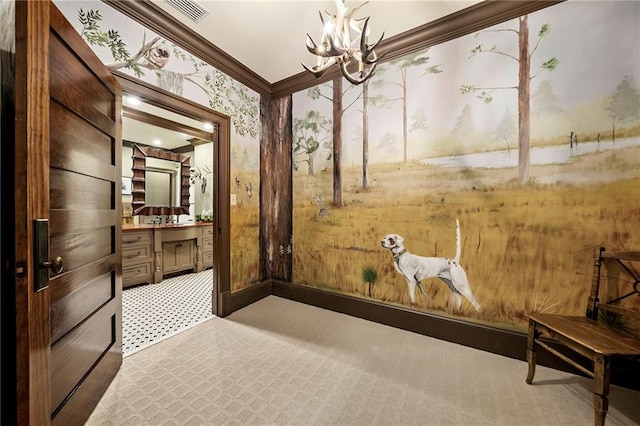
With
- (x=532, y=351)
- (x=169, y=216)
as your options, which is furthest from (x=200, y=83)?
(x=532, y=351)

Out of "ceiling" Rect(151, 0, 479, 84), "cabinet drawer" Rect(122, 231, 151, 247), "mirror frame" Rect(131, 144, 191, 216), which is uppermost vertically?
"ceiling" Rect(151, 0, 479, 84)

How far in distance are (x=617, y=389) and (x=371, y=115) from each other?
2831 millimetres

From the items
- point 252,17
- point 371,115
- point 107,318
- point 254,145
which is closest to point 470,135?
point 371,115

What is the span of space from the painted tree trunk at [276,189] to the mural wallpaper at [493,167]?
607mm

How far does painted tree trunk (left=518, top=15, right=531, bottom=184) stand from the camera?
1.87 m

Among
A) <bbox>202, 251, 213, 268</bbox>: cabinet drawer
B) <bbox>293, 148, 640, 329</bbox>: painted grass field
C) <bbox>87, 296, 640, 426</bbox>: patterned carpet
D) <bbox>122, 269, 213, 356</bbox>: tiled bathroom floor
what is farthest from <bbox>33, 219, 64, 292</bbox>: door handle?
<bbox>202, 251, 213, 268</bbox>: cabinet drawer

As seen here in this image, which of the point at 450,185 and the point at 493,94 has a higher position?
the point at 493,94

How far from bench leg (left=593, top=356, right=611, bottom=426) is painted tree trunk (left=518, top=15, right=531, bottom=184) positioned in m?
1.25

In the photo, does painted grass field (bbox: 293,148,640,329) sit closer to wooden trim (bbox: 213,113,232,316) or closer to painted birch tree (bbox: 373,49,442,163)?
painted birch tree (bbox: 373,49,442,163)

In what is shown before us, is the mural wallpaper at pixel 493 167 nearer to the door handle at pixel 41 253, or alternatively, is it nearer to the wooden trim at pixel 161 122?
the door handle at pixel 41 253

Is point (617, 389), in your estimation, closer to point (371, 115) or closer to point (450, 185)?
point (450, 185)

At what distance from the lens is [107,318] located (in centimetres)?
160

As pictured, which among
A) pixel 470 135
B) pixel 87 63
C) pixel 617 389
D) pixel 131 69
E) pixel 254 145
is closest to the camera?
pixel 87 63

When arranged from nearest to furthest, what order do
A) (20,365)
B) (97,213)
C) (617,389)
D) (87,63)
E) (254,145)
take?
(20,365)
(87,63)
(97,213)
(617,389)
(254,145)
